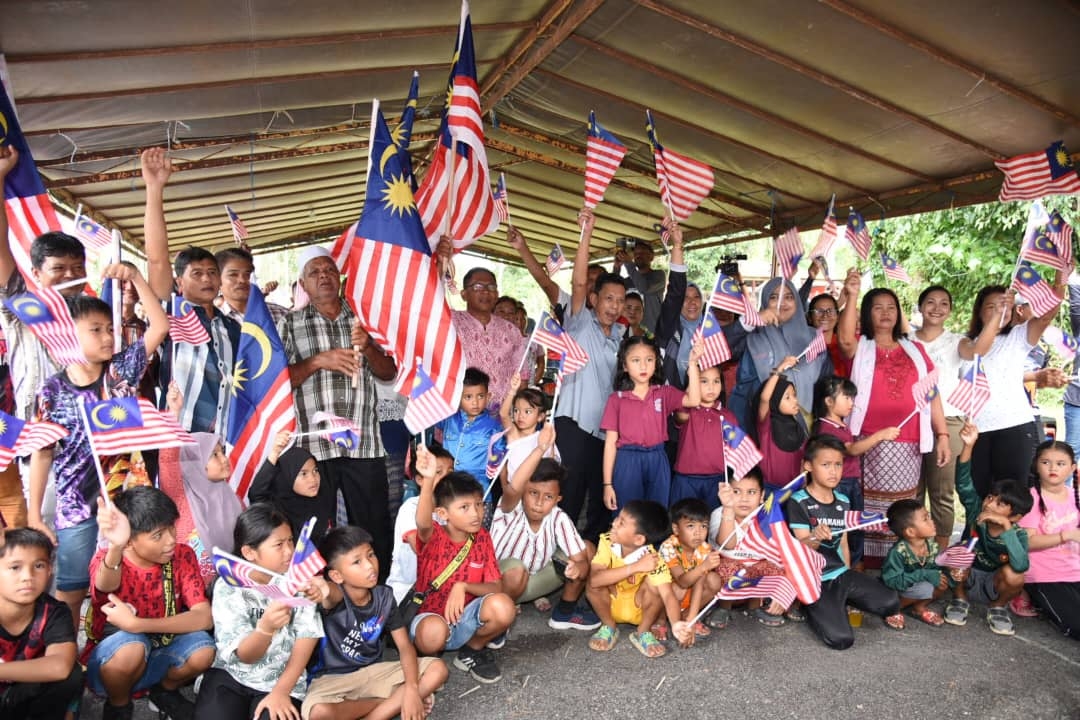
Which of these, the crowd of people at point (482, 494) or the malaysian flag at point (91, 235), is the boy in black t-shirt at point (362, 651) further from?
the malaysian flag at point (91, 235)

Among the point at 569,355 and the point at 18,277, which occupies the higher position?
the point at 18,277

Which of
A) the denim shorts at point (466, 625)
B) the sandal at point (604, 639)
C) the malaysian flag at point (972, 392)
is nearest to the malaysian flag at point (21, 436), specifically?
the denim shorts at point (466, 625)

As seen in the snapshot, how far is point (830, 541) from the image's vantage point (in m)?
4.22

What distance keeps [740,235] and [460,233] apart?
6816 millimetres

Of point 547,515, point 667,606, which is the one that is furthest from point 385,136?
point 667,606

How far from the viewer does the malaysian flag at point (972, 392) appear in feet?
14.1

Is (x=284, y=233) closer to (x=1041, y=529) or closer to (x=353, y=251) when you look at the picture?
(x=353, y=251)

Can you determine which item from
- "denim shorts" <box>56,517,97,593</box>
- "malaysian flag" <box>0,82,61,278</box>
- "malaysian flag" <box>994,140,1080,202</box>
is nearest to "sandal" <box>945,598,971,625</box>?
"malaysian flag" <box>994,140,1080,202</box>

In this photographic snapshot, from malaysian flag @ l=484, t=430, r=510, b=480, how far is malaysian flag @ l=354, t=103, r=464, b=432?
2.17 feet

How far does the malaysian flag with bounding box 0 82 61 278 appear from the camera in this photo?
337 cm

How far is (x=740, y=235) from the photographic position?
1032 cm

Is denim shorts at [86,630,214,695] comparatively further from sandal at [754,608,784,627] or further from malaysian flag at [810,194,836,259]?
malaysian flag at [810,194,836,259]

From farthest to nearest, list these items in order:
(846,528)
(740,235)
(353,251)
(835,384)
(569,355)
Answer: (740,235) < (835,384) < (569,355) < (846,528) < (353,251)

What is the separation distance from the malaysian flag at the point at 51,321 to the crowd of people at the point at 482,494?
0.18ft
